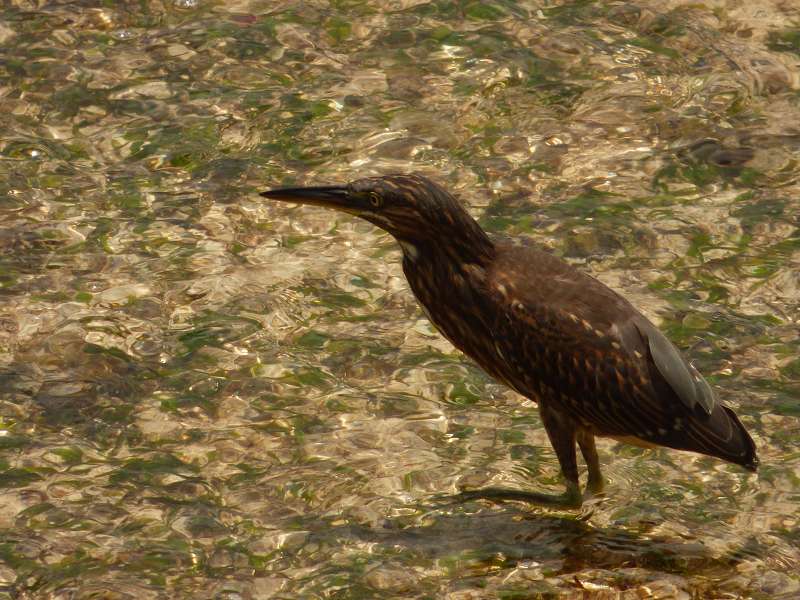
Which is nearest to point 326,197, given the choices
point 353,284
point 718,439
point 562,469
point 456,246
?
point 456,246

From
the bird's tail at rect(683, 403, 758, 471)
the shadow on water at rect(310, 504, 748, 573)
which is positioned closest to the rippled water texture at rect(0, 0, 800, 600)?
the shadow on water at rect(310, 504, 748, 573)

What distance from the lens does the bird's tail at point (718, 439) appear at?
582 cm

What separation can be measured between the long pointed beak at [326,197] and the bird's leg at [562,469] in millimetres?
1204

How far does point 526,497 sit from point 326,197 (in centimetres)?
158

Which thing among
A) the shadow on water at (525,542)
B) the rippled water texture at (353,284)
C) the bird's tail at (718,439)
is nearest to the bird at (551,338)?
the bird's tail at (718,439)

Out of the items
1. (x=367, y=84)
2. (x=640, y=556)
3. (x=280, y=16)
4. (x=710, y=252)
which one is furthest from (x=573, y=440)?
(x=280, y=16)

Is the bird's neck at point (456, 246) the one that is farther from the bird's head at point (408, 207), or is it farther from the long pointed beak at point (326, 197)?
the long pointed beak at point (326, 197)

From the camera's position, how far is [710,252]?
316 inches

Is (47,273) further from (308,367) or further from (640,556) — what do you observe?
(640,556)

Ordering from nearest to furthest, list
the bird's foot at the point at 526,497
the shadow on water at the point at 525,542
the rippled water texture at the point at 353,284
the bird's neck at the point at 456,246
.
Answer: the shadow on water at the point at 525,542, the rippled water texture at the point at 353,284, the bird's neck at the point at 456,246, the bird's foot at the point at 526,497

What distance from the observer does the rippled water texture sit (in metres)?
5.92

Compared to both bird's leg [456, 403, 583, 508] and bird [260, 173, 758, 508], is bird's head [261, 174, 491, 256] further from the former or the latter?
bird's leg [456, 403, 583, 508]

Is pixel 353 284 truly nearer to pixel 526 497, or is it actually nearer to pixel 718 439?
pixel 526 497

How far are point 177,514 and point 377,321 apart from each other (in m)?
1.85
